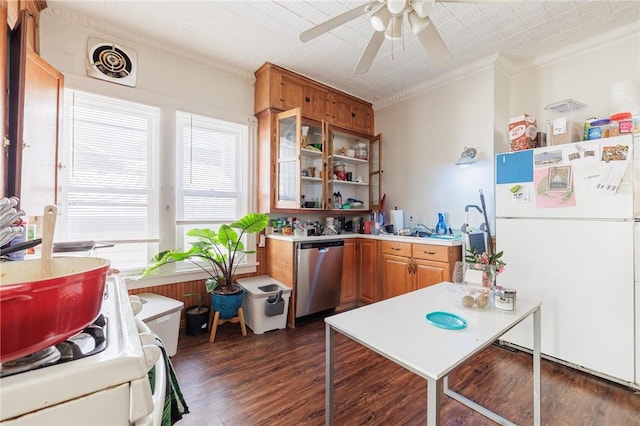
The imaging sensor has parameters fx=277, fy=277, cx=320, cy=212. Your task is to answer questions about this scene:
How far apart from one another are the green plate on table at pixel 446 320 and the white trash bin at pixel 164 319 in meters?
1.96

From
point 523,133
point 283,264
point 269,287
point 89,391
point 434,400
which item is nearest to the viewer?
point 89,391

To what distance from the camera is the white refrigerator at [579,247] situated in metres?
1.84

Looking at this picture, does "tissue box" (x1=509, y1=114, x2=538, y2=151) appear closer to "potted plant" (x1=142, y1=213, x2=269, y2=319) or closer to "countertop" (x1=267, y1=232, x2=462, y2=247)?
"countertop" (x1=267, y1=232, x2=462, y2=247)

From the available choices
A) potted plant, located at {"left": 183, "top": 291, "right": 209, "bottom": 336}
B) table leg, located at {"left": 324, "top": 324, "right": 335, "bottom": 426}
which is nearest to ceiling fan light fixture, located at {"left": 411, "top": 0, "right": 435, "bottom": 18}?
table leg, located at {"left": 324, "top": 324, "right": 335, "bottom": 426}

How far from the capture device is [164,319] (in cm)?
219

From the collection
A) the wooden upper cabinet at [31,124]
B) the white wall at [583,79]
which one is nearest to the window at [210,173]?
the wooden upper cabinet at [31,124]

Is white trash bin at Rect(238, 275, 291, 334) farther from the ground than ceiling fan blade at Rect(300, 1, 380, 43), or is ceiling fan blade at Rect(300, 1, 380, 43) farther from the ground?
ceiling fan blade at Rect(300, 1, 380, 43)

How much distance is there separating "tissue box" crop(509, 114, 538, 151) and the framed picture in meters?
0.38

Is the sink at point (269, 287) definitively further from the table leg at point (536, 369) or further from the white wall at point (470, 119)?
the table leg at point (536, 369)

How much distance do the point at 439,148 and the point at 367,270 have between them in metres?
1.73

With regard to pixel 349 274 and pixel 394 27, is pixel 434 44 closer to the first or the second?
pixel 394 27

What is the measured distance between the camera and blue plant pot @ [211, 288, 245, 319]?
259cm

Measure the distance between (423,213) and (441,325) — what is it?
2534 mm

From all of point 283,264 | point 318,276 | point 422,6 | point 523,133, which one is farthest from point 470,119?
point 283,264
